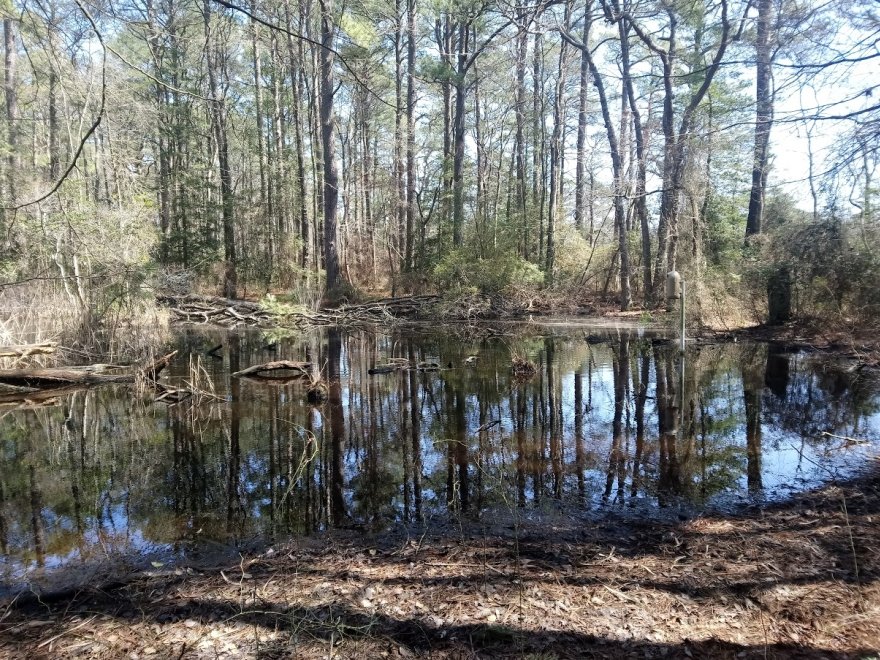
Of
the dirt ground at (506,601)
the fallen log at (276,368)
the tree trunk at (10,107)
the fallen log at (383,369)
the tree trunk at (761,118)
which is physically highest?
the tree trunk at (10,107)

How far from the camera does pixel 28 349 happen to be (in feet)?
28.9

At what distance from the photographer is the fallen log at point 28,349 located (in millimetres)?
8510

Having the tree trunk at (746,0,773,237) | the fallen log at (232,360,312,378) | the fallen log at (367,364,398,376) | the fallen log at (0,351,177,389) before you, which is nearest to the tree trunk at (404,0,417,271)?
the tree trunk at (746,0,773,237)

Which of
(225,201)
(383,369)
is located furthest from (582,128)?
(383,369)

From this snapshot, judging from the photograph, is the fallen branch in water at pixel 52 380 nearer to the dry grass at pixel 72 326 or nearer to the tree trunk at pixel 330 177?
the dry grass at pixel 72 326

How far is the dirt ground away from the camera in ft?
7.86

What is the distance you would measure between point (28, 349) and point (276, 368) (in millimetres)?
4208

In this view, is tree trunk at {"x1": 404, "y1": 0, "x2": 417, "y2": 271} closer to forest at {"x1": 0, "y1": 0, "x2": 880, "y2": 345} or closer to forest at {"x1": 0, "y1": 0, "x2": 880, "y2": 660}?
forest at {"x1": 0, "y1": 0, "x2": 880, "y2": 345}

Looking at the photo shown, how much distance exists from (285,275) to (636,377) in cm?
2107

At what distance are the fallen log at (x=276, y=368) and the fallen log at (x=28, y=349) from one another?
3.25 m

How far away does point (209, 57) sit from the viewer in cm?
2239

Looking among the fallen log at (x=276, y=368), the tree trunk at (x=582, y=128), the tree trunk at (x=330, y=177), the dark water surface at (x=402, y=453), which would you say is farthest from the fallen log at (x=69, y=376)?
the tree trunk at (x=582, y=128)

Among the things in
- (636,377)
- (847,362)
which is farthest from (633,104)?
(636,377)

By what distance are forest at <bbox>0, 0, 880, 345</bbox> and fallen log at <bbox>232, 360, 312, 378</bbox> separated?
9.89ft
